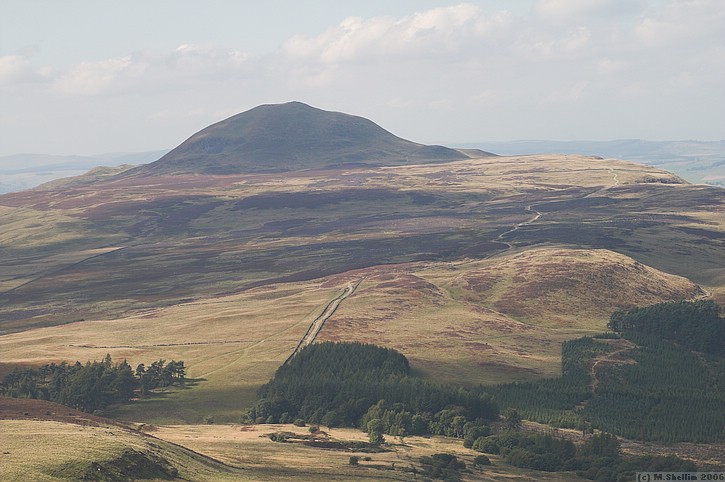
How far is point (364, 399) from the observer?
113875 mm

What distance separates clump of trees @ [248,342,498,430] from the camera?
107 metres

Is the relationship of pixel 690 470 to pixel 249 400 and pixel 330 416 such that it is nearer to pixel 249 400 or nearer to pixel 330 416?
pixel 330 416

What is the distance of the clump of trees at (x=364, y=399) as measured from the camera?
106938mm

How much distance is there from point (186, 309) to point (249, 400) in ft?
247

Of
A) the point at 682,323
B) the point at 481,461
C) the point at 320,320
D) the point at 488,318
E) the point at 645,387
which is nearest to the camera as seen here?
the point at 481,461

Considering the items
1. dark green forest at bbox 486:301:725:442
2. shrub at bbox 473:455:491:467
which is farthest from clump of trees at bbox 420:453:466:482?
dark green forest at bbox 486:301:725:442

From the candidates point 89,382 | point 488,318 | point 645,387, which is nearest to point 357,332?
point 488,318

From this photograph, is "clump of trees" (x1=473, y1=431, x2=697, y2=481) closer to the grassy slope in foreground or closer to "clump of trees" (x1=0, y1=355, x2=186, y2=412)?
the grassy slope in foreground

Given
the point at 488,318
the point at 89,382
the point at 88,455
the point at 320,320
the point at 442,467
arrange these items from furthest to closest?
the point at 488,318 < the point at 320,320 < the point at 89,382 < the point at 442,467 < the point at 88,455

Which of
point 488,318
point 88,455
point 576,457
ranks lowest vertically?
point 576,457

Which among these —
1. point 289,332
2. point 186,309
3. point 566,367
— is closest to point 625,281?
point 566,367

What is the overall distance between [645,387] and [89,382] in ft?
292

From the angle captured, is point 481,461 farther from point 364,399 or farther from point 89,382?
point 89,382

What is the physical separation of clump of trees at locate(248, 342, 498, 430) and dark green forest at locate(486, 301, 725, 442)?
1120 cm
